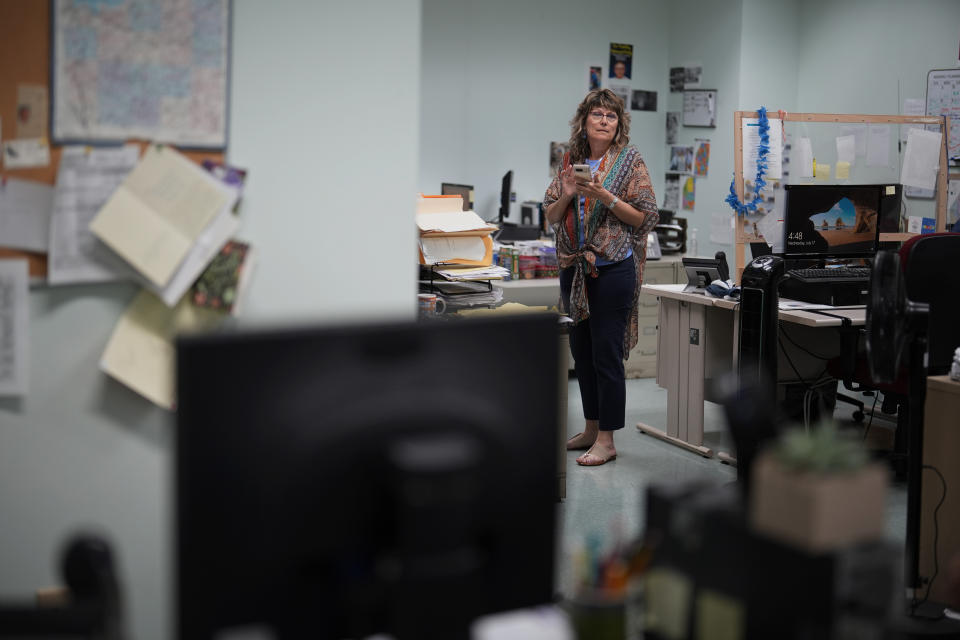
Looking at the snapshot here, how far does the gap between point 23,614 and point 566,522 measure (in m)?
2.70

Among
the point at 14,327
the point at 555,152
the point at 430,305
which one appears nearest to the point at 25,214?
the point at 14,327

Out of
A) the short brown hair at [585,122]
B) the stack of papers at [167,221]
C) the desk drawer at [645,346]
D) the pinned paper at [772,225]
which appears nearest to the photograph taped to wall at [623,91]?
the desk drawer at [645,346]

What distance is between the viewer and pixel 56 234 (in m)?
2.02

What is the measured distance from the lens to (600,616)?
Result: 125 centimetres

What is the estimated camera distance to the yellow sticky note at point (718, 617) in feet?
3.92

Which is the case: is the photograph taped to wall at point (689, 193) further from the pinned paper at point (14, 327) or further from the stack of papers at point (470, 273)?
the pinned paper at point (14, 327)

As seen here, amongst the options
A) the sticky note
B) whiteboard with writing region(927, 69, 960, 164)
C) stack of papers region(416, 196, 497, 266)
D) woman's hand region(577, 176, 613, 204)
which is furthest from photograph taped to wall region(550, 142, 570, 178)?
the sticky note

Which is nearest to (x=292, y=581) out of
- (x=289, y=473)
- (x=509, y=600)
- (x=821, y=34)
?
(x=289, y=473)

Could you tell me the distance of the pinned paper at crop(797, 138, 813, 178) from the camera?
522cm

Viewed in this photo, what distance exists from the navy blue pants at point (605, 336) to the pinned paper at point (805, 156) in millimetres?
1650

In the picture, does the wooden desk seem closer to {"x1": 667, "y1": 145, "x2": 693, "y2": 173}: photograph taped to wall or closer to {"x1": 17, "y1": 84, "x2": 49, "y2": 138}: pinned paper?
{"x1": 667, "y1": 145, "x2": 693, "y2": 173}: photograph taped to wall

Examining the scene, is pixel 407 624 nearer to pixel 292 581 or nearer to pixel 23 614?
pixel 292 581

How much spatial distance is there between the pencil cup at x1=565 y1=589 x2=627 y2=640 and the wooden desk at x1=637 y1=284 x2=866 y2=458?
3289 mm

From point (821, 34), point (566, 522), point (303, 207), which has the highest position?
point (821, 34)
